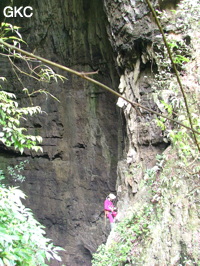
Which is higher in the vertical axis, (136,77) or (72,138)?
(136,77)

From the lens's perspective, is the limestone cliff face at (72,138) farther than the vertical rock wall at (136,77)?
Yes

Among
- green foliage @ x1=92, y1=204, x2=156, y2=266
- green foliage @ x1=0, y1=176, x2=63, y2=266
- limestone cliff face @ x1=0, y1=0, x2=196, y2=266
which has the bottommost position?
green foliage @ x1=92, y1=204, x2=156, y2=266

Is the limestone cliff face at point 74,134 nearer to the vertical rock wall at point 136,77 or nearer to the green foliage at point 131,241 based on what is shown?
the vertical rock wall at point 136,77

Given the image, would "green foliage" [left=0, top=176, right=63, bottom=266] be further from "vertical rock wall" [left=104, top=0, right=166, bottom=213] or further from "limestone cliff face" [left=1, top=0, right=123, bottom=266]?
"limestone cliff face" [left=1, top=0, right=123, bottom=266]

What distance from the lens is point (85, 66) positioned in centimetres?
752

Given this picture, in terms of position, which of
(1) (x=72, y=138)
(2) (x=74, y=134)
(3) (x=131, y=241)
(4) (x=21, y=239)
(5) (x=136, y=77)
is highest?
(5) (x=136, y=77)

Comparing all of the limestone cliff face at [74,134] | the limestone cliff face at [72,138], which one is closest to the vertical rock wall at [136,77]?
the limestone cliff face at [74,134]

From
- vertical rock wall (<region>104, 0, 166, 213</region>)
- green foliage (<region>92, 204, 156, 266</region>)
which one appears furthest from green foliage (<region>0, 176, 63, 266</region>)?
vertical rock wall (<region>104, 0, 166, 213</region>)

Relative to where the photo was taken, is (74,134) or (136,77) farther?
(74,134)

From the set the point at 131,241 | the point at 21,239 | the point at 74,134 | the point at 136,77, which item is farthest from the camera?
the point at 74,134

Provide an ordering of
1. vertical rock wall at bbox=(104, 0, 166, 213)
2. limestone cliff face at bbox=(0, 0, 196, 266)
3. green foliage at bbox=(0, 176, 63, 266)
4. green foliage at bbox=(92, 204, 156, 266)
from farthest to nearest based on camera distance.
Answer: limestone cliff face at bbox=(0, 0, 196, 266) < vertical rock wall at bbox=(104, 0, 166, 213) < green foliage at bbox=(92, 204, 156, 266) < green foliage at bbox=(0, 176, 63, 266)

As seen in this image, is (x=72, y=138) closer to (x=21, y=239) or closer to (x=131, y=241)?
(x=131, y=241)

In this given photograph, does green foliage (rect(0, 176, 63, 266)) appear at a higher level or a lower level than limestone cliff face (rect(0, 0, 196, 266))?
lower

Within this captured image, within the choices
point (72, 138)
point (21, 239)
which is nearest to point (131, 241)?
point (21, 239)
